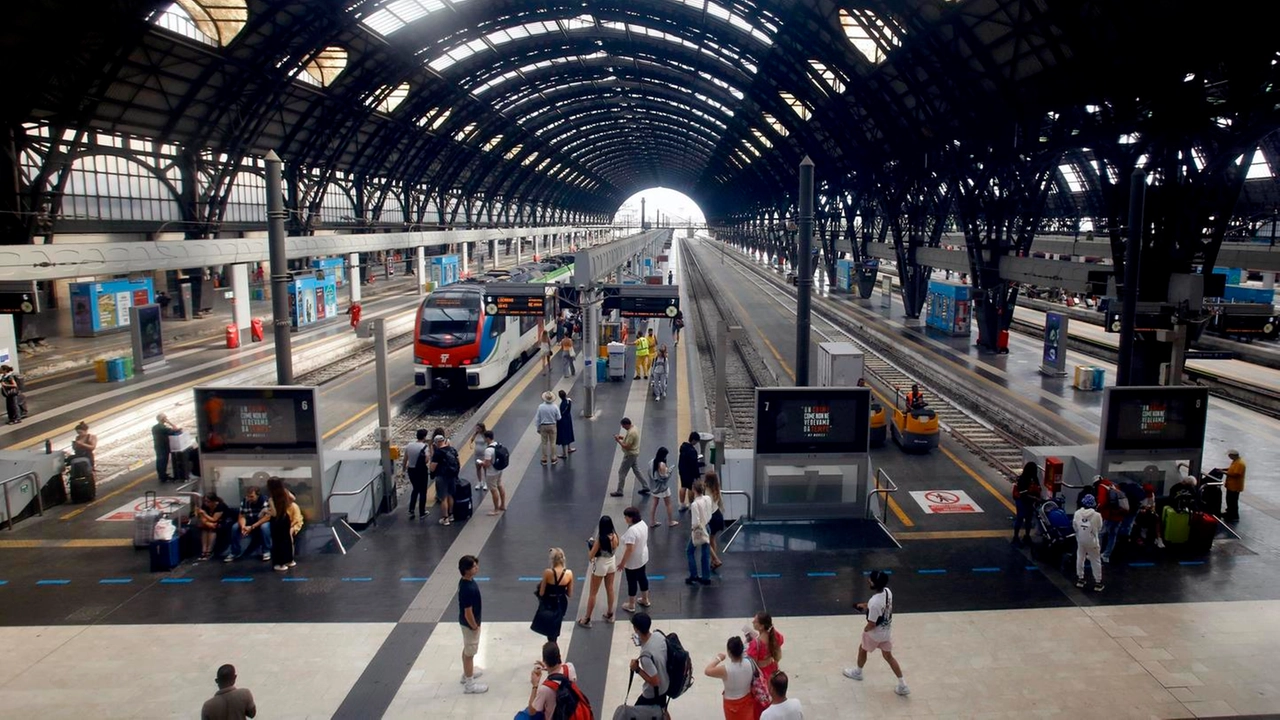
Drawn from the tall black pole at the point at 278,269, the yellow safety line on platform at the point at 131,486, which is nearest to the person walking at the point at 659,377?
the yellow safety line on platform at the point at 131,486

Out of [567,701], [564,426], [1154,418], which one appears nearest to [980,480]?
[1154,418]

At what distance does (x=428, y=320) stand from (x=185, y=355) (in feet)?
43.3

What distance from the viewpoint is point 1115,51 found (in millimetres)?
19266

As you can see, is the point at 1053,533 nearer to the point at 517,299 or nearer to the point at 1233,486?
the point at 1233,486

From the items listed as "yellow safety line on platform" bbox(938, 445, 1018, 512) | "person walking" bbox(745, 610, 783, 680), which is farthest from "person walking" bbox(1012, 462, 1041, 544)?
"person walking" bbox(745, 610, 783, 680)

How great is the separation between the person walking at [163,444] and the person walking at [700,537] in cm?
1021

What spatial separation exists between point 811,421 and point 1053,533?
11.5 ft

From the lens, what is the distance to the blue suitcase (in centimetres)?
1054

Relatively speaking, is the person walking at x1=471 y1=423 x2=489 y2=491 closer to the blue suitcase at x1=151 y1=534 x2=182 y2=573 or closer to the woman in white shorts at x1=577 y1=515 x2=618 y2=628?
the woman in white shorts at x1=577 y1=515 x2=618 y2=628

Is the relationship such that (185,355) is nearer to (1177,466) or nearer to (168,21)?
(168,21)

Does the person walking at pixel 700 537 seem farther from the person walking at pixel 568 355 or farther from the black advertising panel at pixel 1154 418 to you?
the person walking at pixel 568 355

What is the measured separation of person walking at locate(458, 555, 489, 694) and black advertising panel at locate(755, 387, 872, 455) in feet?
18.1

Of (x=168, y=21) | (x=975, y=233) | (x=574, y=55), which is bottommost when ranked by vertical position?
(x=975, y=233)

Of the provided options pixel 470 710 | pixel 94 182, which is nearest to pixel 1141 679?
pixel 470 710
